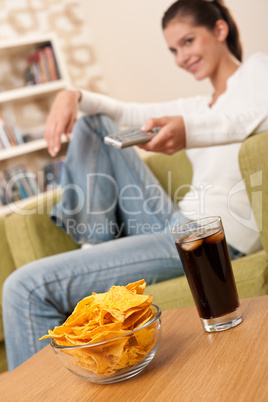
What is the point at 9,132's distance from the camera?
3.16 meters

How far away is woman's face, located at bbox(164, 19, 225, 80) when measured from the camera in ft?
5.52

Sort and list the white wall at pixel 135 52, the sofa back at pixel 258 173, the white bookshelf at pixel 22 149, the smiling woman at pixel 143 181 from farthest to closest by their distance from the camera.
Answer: the white bookshelf at pixel 22 149, the white wall at pixel 135 52, the smiling woman at pixel 143 181, the sofa back at pixel 258 173

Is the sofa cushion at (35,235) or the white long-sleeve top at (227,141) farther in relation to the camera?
the sofa cushion at (35,235)

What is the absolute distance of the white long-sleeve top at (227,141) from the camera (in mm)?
1299

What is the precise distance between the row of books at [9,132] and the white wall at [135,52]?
75 cm

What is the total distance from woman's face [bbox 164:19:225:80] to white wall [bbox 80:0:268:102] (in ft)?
3.86

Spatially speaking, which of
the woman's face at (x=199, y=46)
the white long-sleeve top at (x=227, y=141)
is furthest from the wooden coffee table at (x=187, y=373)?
the woman's face at (x=199, y=46)

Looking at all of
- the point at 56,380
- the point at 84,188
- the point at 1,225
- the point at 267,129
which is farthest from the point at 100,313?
the point at 1,225

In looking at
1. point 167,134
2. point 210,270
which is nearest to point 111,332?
point 210,270

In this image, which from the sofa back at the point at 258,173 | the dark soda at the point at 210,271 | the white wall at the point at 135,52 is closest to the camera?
the dark soda at the point at 210,271

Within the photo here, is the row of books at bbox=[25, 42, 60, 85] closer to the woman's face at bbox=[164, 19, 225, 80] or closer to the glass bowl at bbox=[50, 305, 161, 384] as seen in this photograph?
the woman's face at bbox=[164, 19, 225, 80]

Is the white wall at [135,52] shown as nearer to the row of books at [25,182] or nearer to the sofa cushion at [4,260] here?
the row of books at [25,182]

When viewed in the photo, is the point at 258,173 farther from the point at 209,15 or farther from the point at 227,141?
the point at 209,15

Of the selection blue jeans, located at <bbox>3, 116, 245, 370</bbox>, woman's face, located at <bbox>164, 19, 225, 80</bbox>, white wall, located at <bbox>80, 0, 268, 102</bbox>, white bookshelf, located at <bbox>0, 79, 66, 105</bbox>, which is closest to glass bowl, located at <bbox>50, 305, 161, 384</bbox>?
blue jeans, located at <bbox>3, 116, 245, 370</bbox>
